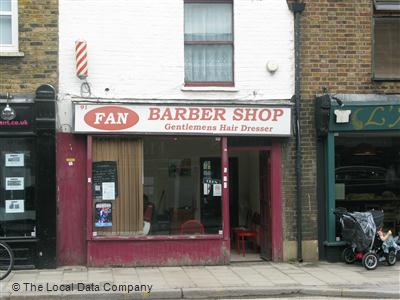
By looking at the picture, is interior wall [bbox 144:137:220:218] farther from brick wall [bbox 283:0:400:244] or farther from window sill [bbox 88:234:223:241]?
brick wall [bbox 283:0:400:244]

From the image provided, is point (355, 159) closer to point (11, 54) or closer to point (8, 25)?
point (11, 54)

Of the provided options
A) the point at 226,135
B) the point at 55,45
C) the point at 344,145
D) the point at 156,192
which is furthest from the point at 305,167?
the point at 55,45

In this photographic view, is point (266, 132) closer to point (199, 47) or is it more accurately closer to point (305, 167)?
point (305, 167)

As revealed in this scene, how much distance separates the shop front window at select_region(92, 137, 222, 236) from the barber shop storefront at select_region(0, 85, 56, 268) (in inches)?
35.3

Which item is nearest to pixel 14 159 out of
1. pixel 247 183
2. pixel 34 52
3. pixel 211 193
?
pixel 34 52

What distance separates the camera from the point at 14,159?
38.7ft

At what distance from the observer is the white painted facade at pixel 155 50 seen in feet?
39.8

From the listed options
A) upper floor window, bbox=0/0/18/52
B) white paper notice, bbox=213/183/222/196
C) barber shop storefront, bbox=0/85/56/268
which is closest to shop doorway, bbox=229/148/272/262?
white paper notice, bbox=213/183/222/196

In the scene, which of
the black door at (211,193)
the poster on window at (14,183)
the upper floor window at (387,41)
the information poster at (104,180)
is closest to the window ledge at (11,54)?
the poster on window at (14,183)

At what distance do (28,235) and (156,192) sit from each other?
2.60m

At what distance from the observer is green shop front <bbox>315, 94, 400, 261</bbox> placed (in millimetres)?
12547

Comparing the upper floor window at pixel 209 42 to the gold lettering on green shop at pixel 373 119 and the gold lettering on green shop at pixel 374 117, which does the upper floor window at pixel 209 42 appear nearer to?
the gold lettering on green shop at pixel 374 117

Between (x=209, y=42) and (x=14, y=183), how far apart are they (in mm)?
4809

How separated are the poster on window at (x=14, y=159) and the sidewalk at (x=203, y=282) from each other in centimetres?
204
